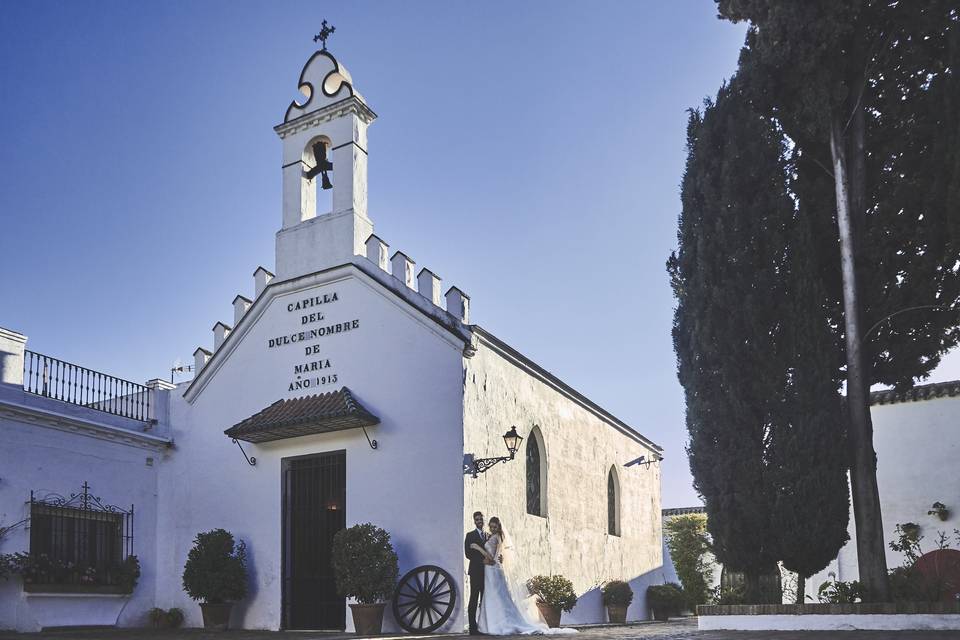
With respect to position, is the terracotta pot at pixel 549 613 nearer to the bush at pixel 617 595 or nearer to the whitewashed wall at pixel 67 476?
the bush at pixel 617 595

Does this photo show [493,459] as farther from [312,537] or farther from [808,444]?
[808,444]

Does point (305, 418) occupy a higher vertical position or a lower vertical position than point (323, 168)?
lower

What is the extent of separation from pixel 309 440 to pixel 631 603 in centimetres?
894

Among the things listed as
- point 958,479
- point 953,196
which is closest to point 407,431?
point 953,196

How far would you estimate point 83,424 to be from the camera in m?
15.2

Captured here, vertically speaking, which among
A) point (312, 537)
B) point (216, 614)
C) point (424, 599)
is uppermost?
point (312, 537)

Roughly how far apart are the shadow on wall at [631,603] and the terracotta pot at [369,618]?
4.13 m

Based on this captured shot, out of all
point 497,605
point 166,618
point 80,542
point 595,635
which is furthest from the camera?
point 166,618

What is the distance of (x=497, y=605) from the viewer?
12891mm

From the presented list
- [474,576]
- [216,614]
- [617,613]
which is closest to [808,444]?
[474,576]

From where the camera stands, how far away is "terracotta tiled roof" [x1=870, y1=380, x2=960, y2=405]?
713 inches

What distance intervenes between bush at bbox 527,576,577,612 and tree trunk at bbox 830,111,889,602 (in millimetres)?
4962

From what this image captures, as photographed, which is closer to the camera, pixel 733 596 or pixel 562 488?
pixel 733 596

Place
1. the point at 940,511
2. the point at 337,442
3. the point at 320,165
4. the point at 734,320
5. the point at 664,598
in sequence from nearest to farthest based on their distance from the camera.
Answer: the point at 734,320
the point at 337,442
the point at 320,165
the point at 940,511
the point at 664,598
